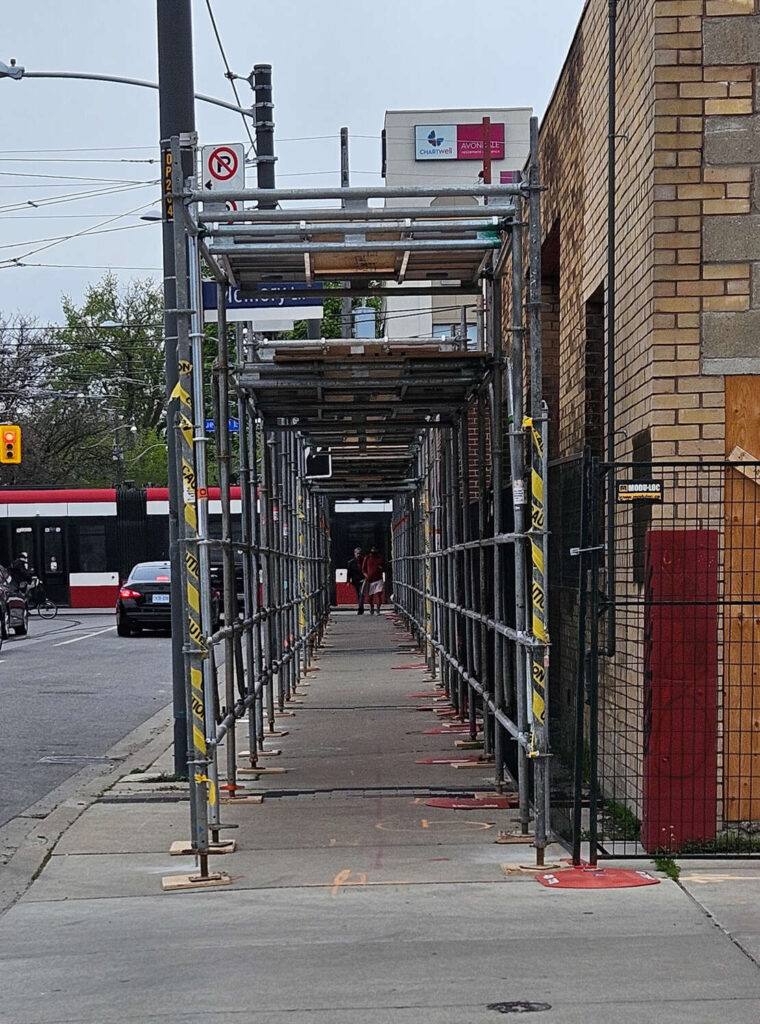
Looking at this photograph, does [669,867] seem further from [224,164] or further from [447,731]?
[224,164]

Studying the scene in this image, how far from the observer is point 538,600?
302 inches

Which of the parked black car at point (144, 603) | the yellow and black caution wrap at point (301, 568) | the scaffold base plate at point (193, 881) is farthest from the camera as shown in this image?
the parked black car at point (144, 603)

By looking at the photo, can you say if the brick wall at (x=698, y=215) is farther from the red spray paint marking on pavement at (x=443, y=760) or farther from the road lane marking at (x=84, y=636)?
the road lane marking at (x=84, y=636)

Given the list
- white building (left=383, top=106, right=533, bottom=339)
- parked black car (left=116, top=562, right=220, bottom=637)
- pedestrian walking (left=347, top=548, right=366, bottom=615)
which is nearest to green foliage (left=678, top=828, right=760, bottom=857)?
parked black car (left=116, top=562, right=220, bottom=637)

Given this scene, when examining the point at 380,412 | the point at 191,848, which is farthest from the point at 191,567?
the point at 380,412

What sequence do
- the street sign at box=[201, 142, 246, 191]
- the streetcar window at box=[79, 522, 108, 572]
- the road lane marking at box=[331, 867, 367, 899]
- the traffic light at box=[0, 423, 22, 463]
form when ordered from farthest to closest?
the streetcar window at box=[79, 522, 108, 572] < the traffic light at box=[0, 423, 22, 463] < the street sign at box=[201, 142, 246, 191] < the road lane marking at box=[331, 867, 367, 899]

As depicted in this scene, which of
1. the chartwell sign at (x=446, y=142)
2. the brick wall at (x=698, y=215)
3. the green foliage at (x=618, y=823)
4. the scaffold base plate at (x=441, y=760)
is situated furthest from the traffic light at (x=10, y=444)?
the chartwell sign at (x=446, y=142)

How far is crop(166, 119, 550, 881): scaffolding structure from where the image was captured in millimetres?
7805

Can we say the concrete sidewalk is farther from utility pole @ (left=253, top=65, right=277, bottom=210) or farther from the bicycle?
the bicycle

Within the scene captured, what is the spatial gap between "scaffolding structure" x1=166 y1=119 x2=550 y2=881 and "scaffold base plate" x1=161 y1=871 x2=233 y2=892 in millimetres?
38

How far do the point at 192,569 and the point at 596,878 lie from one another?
8.20ft

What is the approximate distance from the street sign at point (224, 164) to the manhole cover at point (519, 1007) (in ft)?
26.6

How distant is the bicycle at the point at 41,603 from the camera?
129 feet

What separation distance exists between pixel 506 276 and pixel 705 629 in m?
7.14
